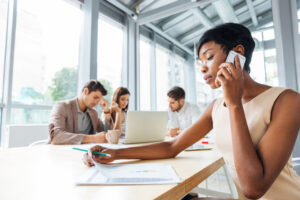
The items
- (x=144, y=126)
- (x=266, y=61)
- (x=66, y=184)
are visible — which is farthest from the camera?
(x=266, y=61)

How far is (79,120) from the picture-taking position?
2.21 m

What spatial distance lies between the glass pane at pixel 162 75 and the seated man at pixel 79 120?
82.9 inches

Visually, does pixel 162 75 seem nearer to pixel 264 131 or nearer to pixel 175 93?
pixel 175 93

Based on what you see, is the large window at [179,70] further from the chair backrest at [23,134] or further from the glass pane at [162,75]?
the chair backrest at [23,134]

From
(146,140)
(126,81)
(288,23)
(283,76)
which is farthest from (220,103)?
(126,81)

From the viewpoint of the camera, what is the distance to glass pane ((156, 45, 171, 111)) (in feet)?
14.9

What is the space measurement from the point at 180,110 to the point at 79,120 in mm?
1631

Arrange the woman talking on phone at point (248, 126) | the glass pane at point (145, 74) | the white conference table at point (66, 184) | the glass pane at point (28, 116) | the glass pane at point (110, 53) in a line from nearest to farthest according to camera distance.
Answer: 1. the white conference table at point (66, 184)
2. the woman talking on phone at point (248, 126)
3. the glass pane at point (28, 116)
4. the glass pane at point (110, 53)
5. the glass pane at point (145, 74)

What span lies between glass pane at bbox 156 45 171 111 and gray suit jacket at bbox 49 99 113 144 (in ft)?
7.96

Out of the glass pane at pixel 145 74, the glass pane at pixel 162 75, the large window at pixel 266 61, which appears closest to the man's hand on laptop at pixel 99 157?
the large window at pixel 266 61

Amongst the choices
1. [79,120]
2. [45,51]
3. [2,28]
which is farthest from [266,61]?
[2,28]

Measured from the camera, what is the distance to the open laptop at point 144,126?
152 centimetres

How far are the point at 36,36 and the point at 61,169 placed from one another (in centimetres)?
271

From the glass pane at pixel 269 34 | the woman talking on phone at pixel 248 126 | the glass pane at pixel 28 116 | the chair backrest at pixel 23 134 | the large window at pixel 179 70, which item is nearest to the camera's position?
the woman talking on phone at pixel 248 126
